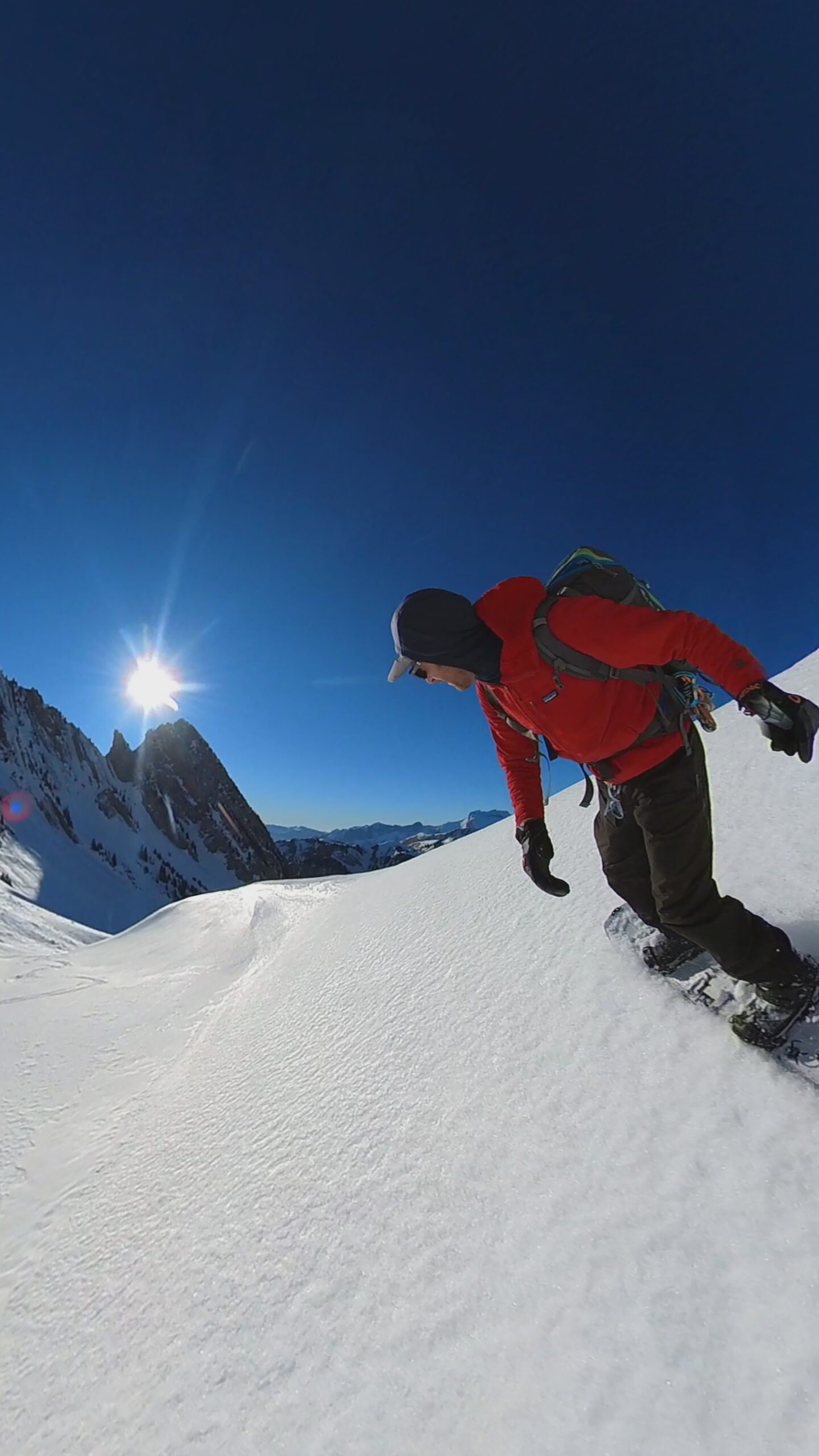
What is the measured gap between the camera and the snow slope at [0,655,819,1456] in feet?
3.83

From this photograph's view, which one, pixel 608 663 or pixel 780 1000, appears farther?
pixel 608 663

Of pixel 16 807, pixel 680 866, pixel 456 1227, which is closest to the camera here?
pixel 456 1227

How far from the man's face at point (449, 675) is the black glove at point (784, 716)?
1.05 meters

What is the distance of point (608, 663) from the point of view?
7.23ft

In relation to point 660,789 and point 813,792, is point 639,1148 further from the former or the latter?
point 813,792

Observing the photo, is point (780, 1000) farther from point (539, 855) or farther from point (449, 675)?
point (449, 675)

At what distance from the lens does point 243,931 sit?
8.37 metres

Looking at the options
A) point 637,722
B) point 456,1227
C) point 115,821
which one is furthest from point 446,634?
point 115,821

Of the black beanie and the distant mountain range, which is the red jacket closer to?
the black beanie

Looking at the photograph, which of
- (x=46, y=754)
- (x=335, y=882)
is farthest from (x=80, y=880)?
(x=335, y=882)

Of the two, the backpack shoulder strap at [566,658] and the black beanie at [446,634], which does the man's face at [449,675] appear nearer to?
the black beanie at [446,634]

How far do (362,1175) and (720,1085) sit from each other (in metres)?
1.23

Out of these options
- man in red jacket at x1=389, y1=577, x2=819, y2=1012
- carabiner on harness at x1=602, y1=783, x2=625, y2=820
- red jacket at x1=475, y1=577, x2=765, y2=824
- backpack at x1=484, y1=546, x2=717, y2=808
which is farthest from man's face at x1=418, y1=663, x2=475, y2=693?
carabiner on harness at x1=602, y1=783, x2=625, y2=820

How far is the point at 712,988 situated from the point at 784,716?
1137 mm
